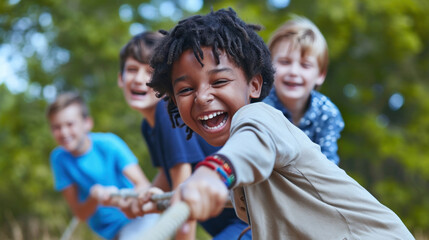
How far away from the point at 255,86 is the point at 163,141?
47.0 inches

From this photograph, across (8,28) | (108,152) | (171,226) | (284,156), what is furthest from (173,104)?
(8,28)

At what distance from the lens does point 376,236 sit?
6.04ft

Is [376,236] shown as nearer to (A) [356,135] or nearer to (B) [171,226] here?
(B) [171,226]

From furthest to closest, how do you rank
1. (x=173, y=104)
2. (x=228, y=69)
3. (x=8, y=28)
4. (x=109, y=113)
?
(x=109, y=113) → (x=8, y=28) → (x=173, y=104) → (x=228, y=69)

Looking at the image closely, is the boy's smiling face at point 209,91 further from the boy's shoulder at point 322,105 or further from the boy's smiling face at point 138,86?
the boy's smiling face at point 138,86

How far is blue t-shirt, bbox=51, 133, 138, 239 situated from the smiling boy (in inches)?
106

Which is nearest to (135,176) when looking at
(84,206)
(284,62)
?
(84,206)

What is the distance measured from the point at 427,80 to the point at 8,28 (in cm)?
697

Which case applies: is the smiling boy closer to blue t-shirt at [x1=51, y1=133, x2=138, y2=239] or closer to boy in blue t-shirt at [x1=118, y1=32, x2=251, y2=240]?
boy in blue t-shirt at [x1=118, y1=32, x2=251, y2=240]

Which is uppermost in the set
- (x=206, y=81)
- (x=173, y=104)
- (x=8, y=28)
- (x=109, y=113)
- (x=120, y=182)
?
(x=206, y=81)

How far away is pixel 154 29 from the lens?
31.2 feet

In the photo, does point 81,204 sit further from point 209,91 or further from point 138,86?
point 209,91

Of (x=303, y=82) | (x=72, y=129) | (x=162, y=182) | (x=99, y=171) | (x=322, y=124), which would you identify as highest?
(x=303, y=82)

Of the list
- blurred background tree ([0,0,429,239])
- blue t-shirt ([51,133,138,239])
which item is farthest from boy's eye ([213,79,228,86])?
blurred background tree ([0,0,429,239])
